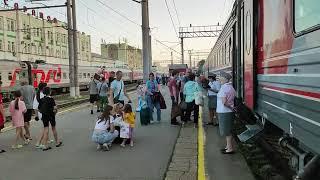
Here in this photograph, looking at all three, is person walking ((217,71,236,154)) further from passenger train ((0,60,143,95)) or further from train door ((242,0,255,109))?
passenger train ((0,60,143,95))

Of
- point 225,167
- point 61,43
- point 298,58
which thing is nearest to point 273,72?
point 298,58

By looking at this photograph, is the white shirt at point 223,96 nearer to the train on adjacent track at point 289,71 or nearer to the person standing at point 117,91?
the train on adjacent track at point 289,71

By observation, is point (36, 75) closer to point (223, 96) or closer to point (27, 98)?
point (27, 98)

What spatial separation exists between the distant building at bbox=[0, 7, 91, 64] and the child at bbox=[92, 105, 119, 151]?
52.5 m

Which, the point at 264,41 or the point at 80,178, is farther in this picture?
the point at 80,178

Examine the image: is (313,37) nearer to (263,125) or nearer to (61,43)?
(263,125)

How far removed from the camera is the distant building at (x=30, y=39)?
233 feet

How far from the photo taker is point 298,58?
484 centimetres

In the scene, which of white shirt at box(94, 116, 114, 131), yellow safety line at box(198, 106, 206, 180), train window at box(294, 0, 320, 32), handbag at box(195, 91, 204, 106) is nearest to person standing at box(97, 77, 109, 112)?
handbag at box(195, 91, 204, 106)

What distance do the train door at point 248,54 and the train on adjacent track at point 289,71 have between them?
2cm

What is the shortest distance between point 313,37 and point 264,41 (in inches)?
122

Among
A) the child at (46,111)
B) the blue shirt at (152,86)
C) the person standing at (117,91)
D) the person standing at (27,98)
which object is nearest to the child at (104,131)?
the child at (46,111)

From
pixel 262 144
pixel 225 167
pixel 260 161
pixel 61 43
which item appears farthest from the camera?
pixel 61 43

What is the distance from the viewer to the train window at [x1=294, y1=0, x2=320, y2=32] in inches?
166
